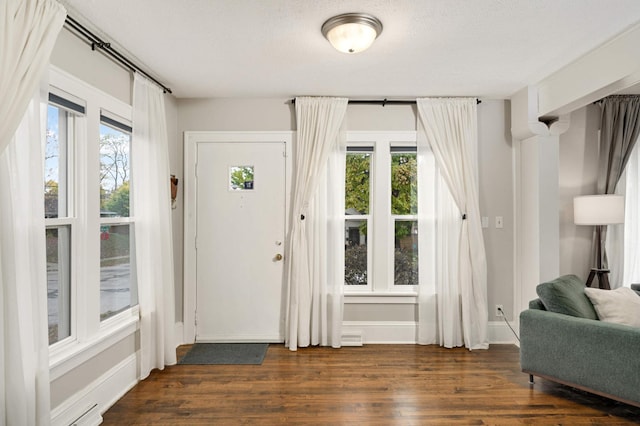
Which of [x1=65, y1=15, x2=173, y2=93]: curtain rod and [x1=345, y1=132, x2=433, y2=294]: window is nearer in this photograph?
[x1=65, y1=15, x2=173, y2=93]: curtain rod

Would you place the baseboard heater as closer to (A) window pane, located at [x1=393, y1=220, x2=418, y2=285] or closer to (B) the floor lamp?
(A) window pane, located at [x1=393, y1=220, x2=418, y2=285]

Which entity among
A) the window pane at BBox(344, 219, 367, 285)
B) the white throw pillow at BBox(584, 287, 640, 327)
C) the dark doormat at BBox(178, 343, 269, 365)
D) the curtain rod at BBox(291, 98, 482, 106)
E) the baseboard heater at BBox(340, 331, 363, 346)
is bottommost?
the dark doormat at BBox(178, 343, 269, 365)

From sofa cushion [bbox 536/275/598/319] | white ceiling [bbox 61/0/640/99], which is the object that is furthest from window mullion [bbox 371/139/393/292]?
sofa cushion [bbox 536/275/598/319]

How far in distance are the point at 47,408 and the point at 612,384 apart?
326 cm

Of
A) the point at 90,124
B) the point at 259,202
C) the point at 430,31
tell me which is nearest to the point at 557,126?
the point at 430,31

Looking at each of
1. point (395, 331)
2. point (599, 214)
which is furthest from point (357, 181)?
point (599, 214)

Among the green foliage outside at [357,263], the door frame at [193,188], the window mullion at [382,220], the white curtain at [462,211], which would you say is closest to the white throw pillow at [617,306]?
the white curtain at [462,211]

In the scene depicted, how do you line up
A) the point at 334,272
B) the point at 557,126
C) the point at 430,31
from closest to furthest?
the point at 430,31 → the point at 557,126 → the point at 334,272

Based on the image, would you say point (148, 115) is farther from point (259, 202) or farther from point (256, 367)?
point (256, 367)

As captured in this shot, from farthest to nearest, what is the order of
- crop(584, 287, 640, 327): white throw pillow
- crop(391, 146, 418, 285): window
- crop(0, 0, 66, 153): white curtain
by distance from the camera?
crop(391, 146, 418, 285): window < crop(584, 287, 640, 327): white throw pillow < crop(0, 0, 66, 153): white curtain

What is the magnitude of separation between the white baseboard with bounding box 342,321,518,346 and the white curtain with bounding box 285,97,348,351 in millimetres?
270

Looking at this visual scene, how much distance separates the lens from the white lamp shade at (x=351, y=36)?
86.0 inches

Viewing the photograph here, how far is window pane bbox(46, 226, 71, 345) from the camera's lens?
220 centimetres

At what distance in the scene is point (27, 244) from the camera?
1.75 m
